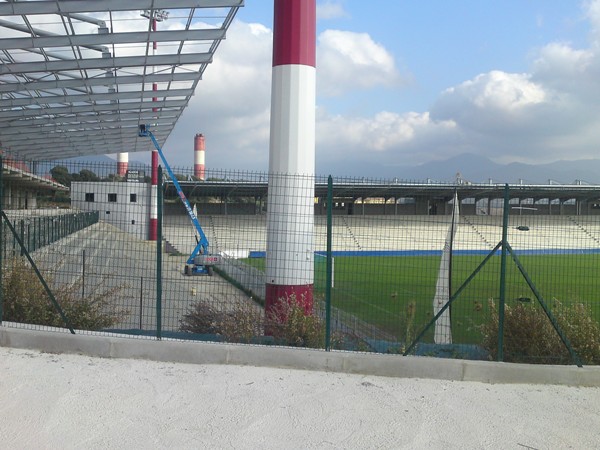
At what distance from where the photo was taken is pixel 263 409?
206 inches

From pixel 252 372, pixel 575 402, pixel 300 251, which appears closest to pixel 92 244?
pixel 300 251

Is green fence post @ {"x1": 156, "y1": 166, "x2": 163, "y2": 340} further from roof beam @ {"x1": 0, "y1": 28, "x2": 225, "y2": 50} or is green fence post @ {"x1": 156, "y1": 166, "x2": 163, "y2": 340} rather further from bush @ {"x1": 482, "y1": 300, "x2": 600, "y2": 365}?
roof beam @ {"x1": 0, "y1": 28, "x2": 225, "y2": 50}

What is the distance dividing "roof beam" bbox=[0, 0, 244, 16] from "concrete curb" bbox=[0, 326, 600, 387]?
40.9ft

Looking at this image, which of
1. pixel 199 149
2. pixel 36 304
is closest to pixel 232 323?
pixel 36 304

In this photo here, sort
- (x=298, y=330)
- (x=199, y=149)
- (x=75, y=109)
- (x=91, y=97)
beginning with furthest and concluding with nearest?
(x=199, y=149)
(x=75, y=109)
(x=91, y=97)
(x=298, y=330)

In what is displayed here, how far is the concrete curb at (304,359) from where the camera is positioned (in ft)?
20.4

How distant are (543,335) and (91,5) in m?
15.2

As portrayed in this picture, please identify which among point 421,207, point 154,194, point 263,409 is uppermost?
point 421,207

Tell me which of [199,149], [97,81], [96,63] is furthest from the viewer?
[199,149]

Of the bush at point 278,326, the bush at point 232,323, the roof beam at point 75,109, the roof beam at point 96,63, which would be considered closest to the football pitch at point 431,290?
the bush at point 232,323

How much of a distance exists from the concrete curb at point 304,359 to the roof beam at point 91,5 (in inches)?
491

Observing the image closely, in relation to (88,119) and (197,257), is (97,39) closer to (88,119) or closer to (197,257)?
(197,257)

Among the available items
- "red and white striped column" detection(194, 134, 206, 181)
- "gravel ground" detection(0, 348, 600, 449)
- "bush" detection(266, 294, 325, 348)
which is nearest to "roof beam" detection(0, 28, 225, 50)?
"bush" detection(266, 294, 325, 348)

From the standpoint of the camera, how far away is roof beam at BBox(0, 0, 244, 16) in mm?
16000
